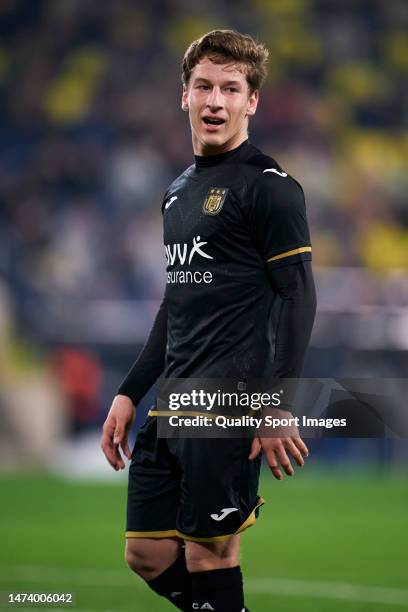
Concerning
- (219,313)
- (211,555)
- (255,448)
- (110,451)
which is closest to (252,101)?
(219,313)

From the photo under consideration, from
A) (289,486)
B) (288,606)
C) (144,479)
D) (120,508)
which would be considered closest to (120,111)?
(289,486)

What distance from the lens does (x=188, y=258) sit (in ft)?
11.5

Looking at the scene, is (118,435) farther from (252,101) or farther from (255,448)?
(252,101)

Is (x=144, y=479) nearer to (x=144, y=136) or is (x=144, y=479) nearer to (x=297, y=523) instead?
(x=297, y=523)

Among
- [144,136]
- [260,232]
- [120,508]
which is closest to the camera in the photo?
[260,232]

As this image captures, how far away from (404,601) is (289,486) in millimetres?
5726

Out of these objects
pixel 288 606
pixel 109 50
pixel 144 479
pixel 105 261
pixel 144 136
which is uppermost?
pixel 109 50

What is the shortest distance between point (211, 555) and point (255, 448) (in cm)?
37

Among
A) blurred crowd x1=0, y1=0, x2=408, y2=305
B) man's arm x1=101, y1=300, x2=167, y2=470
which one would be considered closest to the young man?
man's arm x1=101, y1=300, x2=167, y2=470

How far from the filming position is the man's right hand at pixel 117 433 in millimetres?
3705

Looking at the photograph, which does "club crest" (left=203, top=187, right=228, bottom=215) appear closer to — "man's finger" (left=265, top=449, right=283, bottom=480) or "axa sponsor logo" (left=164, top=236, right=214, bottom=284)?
"axa sponsor logo" (left=164, top=236, right=214, bottom=284)

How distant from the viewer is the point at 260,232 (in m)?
3.37

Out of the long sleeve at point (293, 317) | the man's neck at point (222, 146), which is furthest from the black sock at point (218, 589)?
the man's neck at point (222, 146)

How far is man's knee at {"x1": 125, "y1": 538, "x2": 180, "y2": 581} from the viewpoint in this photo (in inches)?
140
